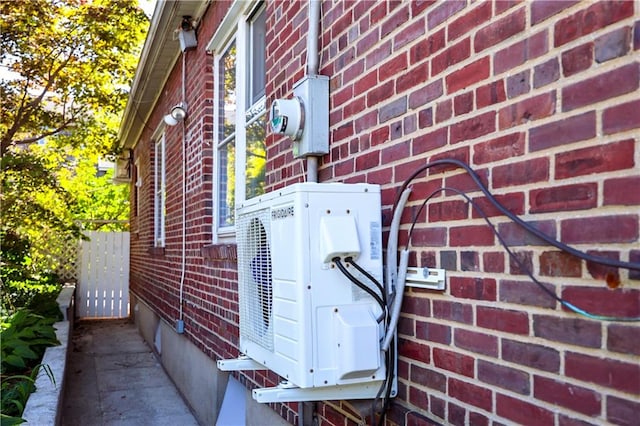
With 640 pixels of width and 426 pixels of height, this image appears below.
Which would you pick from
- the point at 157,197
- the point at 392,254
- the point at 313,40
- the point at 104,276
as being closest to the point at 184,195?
the point at 157,197

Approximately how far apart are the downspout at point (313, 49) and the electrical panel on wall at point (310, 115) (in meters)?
0.07

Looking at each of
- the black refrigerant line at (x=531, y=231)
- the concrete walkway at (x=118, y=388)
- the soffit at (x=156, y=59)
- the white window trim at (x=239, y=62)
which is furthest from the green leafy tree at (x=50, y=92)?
the black refrigerant line at (x=531, y=231)

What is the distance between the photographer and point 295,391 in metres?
2.11

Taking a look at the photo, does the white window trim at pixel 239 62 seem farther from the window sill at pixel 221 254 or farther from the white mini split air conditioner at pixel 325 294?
the white mini split air conditioner at pixel 325 294

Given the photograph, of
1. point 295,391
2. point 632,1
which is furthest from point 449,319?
point 632,1

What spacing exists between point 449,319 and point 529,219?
0.48 metres

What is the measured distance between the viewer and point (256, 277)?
250 centimetres

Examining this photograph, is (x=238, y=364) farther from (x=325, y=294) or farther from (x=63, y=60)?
(x=63, y=60)

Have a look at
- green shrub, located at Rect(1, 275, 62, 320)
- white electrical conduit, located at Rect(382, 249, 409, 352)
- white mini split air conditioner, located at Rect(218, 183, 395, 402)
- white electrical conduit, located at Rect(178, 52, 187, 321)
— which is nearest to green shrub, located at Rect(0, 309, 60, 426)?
green shrub, located at Rect(1, 275, 62, 320)

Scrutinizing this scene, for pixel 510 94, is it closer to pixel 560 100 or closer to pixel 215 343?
pixel 560 100

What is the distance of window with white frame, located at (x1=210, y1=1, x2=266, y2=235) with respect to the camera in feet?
14.4

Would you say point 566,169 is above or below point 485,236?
above

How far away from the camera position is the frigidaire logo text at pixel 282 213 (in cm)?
207

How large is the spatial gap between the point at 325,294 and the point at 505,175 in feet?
2.40
